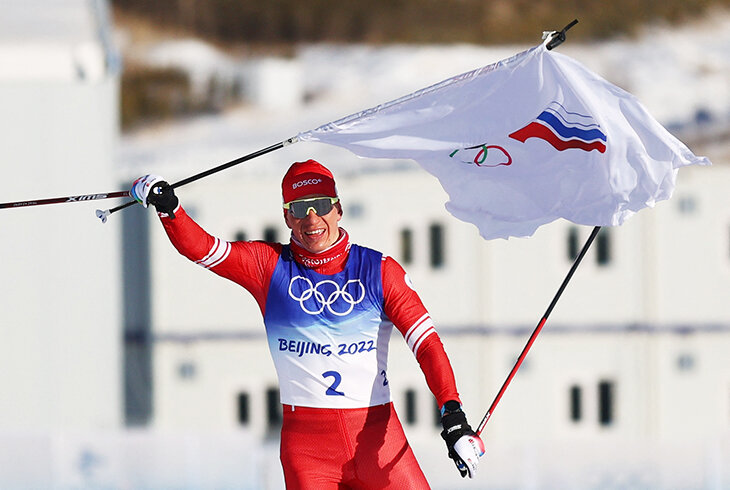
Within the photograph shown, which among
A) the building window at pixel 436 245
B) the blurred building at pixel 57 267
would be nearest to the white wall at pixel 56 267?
the blurred building at pixel 57 267

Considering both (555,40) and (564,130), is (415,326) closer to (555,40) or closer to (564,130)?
(564,130)

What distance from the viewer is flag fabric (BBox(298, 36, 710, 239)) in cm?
661

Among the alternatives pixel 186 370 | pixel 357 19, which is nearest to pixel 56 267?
pixel 186 370

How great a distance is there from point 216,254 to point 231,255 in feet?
0.23

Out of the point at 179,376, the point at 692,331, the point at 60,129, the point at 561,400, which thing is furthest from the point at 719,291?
the point at 60,129

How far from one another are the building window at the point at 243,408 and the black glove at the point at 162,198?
1847cm

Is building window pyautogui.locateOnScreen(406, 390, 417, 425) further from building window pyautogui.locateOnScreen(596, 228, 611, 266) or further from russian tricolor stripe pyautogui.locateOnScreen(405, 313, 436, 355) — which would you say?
russian tricolor stripe pyautogui.locateOnScreen(405, 313, 436, 355)

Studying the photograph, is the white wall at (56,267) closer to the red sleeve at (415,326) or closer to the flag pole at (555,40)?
the flag pole at (555,40)

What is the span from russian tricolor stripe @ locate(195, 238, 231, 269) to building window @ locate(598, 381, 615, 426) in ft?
60.0

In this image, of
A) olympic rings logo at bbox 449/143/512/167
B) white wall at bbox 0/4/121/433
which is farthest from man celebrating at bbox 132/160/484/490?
white wall at bbox 0/4/121/433

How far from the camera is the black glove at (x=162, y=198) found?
597 cm

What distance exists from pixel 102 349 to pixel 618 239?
876 cm

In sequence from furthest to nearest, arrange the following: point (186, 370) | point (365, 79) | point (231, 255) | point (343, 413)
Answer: point (365, 79) → point (186, 370) → point (231, 255) → point (343, 413)

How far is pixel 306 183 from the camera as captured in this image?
621 centimetres
